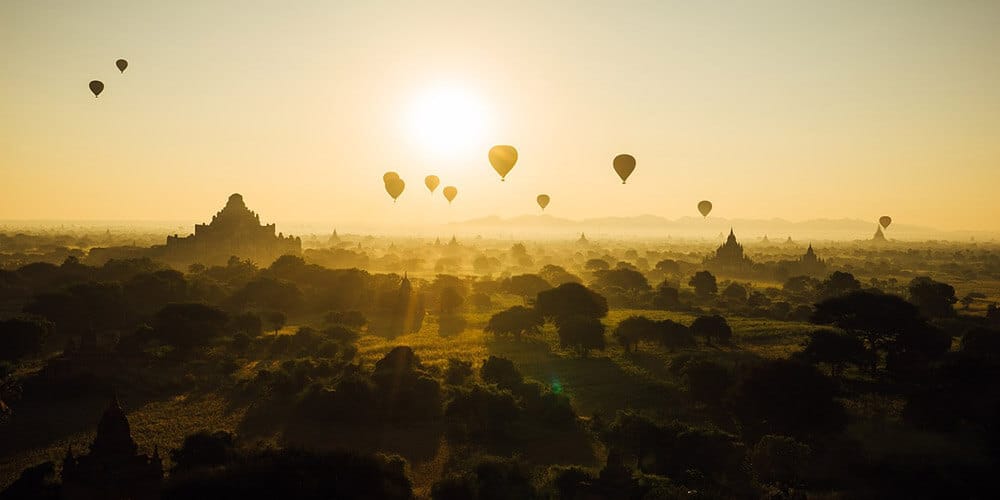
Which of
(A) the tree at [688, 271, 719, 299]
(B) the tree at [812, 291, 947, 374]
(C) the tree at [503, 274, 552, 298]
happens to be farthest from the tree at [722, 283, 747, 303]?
(B) the tree at [812, 291, 947, 374]

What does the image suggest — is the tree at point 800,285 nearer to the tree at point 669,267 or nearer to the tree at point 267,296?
the tree at point 669,267

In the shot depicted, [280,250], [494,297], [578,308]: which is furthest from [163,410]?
[280,250]

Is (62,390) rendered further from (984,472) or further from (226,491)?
(984,472)

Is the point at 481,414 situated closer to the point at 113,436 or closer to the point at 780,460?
the point at 780,460

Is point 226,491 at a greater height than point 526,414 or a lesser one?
greater

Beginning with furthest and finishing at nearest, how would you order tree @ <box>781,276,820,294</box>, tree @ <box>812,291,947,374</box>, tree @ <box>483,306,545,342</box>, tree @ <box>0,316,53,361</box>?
tree @ <box>781,276,820,294</box>, tree @ <box>483,306,545,342</box>, tree @ <box>812,291,947,374</box>, tree @ <box>0,316,53,361</box>

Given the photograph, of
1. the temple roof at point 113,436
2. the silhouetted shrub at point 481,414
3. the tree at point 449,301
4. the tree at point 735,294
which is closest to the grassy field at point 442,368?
the silhouetted shrub at point 481,414

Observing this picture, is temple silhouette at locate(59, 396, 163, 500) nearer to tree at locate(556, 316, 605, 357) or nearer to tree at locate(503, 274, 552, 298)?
tree at locate(556, 316, 605, 357)
